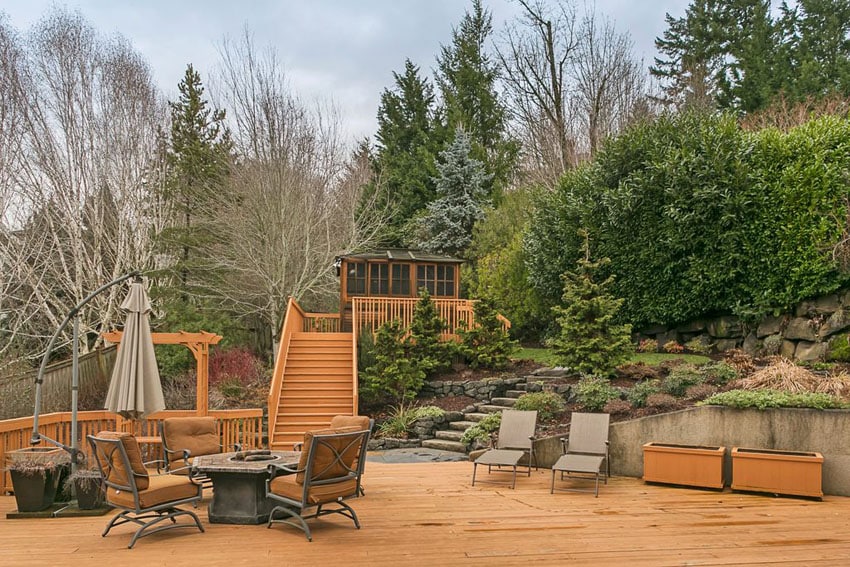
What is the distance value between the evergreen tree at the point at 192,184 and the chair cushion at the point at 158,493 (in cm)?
1282

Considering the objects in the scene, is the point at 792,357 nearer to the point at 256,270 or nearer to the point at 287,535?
the point at 287,535

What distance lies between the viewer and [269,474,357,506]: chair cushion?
17.6ft

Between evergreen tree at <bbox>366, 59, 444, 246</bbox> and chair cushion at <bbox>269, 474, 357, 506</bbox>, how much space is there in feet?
62.7

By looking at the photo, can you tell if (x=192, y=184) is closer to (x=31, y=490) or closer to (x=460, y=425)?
(x=460, y=425)

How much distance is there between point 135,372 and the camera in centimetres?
671

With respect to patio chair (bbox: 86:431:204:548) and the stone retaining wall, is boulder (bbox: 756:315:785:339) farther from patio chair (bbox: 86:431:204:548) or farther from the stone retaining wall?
patio chair (bbox: 86:431:204:548)

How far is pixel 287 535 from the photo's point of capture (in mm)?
5293

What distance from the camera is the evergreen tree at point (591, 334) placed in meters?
11.0

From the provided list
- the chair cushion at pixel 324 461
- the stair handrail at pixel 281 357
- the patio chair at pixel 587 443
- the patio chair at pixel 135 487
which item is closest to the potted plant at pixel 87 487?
the patio chair at pixel 135 487

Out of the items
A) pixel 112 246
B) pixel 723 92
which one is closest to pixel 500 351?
pixel 112 246

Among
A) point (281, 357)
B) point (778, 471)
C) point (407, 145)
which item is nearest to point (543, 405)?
point (778, 471)

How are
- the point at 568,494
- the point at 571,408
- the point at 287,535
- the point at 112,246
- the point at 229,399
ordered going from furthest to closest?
the point at 112,246, the point at 229,399, the point at 571,408, the point at 568,494, the point at 287,535

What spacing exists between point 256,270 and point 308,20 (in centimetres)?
708

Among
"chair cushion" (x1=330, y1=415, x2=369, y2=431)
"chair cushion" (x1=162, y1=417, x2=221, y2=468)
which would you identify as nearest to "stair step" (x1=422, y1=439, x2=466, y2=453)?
"chair cushion" (x1=330, y1=415, x2=369, y2=431)
